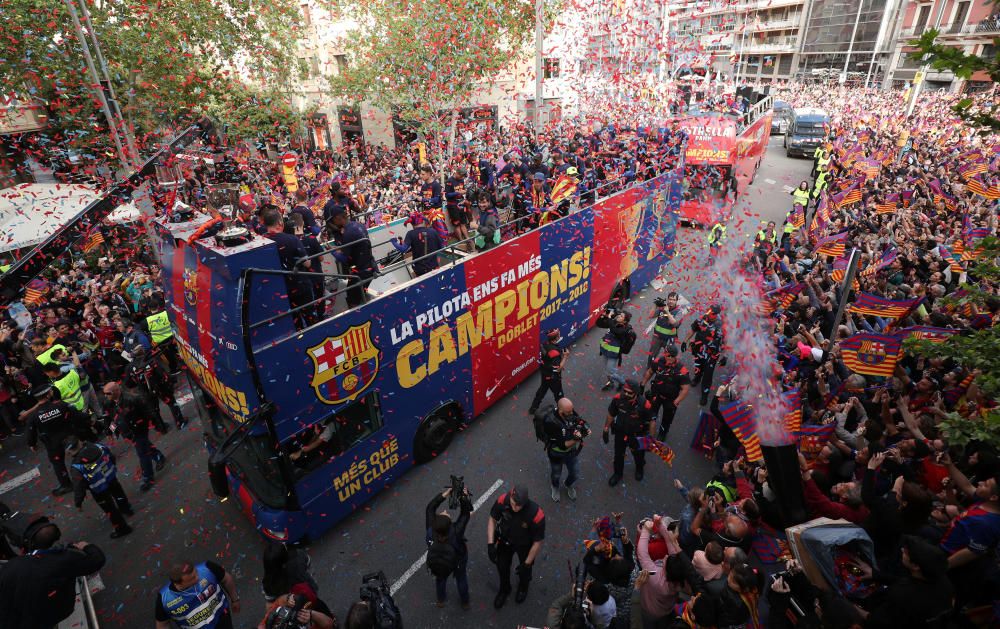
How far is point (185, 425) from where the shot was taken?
9227 mm

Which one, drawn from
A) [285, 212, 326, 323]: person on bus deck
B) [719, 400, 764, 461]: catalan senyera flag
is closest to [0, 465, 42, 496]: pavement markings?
[285, 212, 326, 323]: person on bus deck

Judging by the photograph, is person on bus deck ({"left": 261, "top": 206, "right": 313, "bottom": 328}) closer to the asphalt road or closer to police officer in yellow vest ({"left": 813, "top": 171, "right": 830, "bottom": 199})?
the asphalt road

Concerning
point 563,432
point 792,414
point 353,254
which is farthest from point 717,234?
point 353,254

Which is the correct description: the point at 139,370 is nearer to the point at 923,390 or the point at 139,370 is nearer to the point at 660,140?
the point at 923,390

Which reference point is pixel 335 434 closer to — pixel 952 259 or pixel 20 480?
pixel 20 480

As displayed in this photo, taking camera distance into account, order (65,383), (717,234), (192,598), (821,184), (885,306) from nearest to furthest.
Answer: (192,598) → (885,306) → (65,383) → (717,234) → (821,184)

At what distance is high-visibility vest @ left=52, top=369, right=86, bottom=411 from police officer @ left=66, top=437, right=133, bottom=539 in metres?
0.58

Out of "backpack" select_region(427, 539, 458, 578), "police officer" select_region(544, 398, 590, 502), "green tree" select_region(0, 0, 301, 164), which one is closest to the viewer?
"backpack" select_region(427, 539, 458, 578)

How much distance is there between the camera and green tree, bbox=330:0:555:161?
61.0ft

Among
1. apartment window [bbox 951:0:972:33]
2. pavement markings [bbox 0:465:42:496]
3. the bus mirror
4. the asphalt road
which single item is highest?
apartment window [bbox 951:0:972:33]

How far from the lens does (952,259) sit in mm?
9609

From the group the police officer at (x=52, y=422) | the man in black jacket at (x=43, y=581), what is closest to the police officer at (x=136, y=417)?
the police officer at (x=52, y=422)

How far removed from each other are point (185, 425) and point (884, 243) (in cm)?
1566

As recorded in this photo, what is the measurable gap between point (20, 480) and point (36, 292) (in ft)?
15.7
